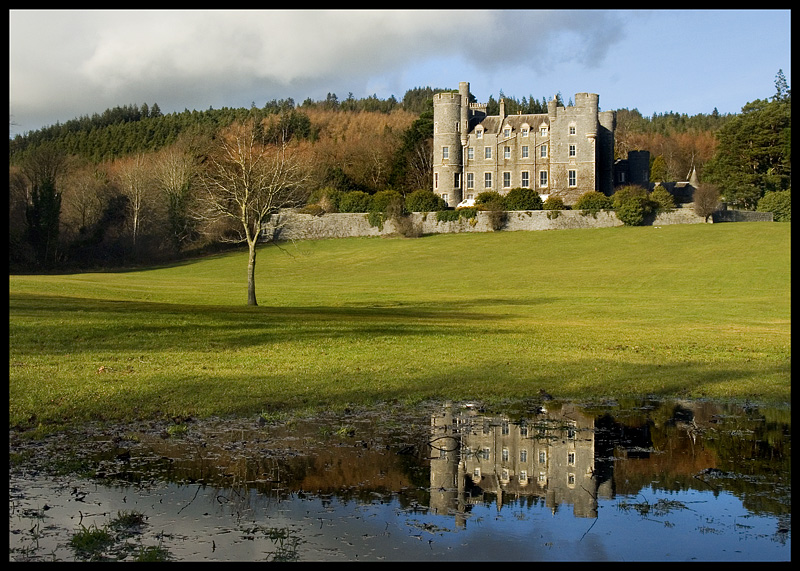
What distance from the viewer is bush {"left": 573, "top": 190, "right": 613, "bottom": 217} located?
84.9 m

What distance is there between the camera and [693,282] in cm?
5344

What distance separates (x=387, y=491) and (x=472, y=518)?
3.67 feet

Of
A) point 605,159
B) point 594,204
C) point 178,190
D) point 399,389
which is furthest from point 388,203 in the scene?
point 399,389

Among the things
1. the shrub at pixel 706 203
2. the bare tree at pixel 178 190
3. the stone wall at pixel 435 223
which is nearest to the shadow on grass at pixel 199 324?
the stone wall at pixel 435 223

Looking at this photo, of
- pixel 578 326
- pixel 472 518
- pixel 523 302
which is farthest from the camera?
pixel 523 302

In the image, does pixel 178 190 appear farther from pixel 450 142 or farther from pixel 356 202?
pixel 450 142

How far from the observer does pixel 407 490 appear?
9016mm

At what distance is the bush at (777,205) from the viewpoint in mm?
85562

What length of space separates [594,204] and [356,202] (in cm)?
2536

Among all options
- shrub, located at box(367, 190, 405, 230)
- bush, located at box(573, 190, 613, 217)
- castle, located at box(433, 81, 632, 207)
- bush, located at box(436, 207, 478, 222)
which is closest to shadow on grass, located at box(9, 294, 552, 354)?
bush, located at box(573, 190, 613, 217)

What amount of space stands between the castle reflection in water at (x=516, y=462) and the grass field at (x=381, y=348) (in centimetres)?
209

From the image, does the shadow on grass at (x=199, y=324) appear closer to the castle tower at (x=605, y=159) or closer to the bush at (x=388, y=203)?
the bush at (x=388, y=203)
